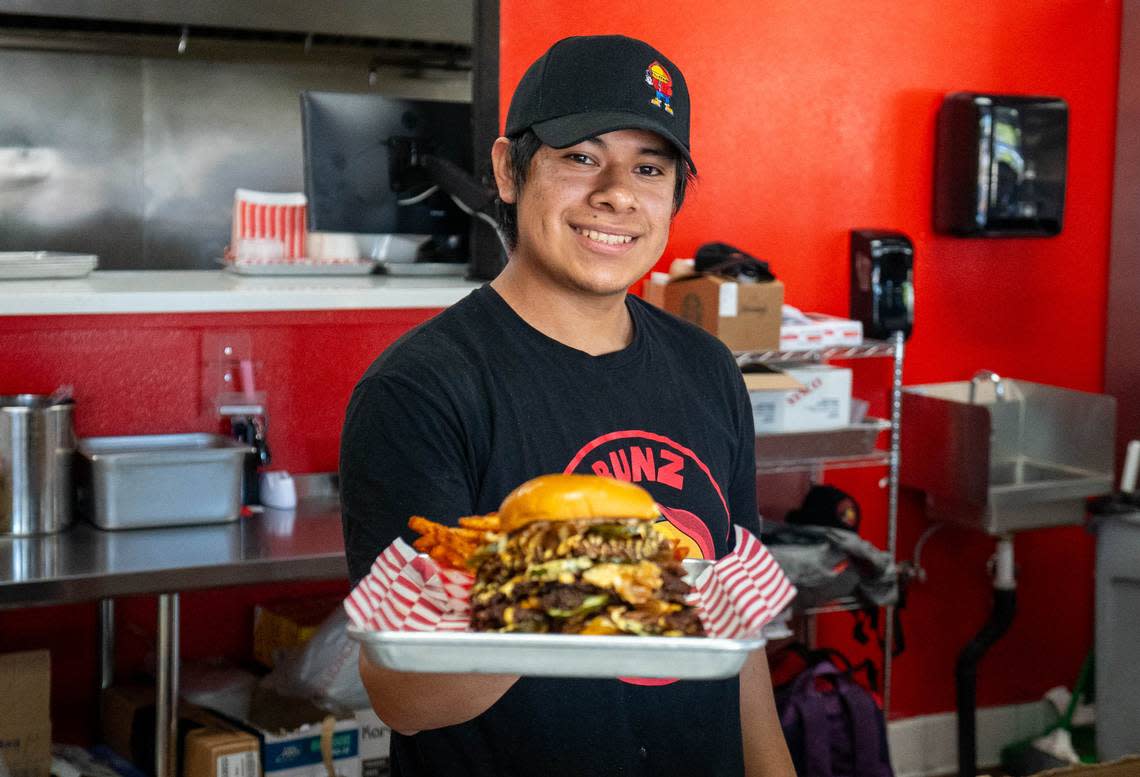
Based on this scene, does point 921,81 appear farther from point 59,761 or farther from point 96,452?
point 59,761

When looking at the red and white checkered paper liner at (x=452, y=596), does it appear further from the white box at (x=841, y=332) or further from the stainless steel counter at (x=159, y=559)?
the white box at (x=841, y=332)

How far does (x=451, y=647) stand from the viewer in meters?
0.99

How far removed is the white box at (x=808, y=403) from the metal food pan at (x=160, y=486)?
49.4 inches

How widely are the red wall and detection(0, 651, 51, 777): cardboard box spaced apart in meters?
1.74

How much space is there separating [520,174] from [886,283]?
2327 mm

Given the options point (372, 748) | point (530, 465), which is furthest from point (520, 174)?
point (372, 748)

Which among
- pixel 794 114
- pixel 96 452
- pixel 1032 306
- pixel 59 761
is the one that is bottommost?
pixel 59 761

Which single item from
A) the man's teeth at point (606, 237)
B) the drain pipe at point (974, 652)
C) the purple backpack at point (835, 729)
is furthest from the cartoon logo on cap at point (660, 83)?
the drain pipe at point (974, 652)

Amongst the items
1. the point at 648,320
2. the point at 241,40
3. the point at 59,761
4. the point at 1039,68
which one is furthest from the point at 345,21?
the point at 648,320

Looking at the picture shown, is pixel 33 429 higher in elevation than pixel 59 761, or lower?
higher

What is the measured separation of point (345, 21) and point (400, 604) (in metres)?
4.38

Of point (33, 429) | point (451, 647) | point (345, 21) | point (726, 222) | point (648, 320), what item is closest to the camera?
point (451, 647)

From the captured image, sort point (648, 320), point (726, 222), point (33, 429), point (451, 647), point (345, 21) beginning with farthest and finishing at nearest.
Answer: point (345, 21), point (726, 222), point (33, 429), point (648, 320), point (451, 647)

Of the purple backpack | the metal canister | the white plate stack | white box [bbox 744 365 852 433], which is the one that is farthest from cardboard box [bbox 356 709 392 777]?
the white plate stack
